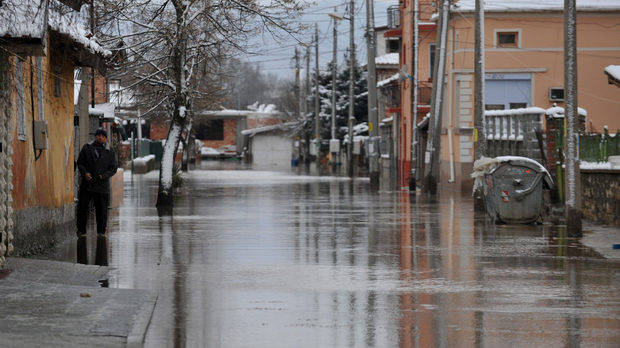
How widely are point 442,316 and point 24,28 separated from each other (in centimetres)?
561

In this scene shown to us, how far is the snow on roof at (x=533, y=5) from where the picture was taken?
43.2m

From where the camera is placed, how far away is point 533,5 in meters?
43.7

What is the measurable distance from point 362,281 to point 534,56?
32.0 metres

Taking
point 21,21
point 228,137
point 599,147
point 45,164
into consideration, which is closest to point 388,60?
point 228,137

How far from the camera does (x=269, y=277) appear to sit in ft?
45.9

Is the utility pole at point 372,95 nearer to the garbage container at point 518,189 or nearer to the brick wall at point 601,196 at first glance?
the brick wall at point 601,196

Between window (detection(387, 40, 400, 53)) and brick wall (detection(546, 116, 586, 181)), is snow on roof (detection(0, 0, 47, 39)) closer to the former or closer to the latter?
brick wall (detection(546, 116, 586, 181))

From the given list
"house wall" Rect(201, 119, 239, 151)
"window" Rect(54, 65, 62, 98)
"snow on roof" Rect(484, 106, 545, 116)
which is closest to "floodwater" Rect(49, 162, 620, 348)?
"window" Rect(54, 65, 62, 98)

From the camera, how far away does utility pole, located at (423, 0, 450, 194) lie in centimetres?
3772

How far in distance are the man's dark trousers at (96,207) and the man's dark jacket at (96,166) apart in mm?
89

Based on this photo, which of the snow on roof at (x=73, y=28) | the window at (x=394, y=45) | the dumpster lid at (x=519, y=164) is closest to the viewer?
the snow on roof at (x=73, y=28)

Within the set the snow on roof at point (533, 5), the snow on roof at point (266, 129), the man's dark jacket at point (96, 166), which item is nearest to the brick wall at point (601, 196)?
the man's dark jacket at point (96, 166)

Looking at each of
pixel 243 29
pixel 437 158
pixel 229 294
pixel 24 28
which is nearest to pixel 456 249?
pixel 229 294

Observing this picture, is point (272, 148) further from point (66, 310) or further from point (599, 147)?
point (66, 310)
